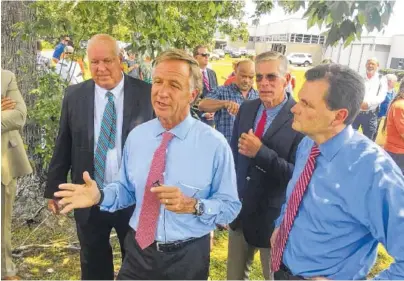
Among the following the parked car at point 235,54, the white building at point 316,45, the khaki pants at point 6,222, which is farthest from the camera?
the parked car at point 235,54

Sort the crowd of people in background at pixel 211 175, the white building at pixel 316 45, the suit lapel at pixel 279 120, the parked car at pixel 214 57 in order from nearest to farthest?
the crowd of people in background at pixel 211 175, the suit lapel at pixel 279 120, the white building at pixel 316 45, the parked car at pixel 214 57

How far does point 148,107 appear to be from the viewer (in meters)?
2.76

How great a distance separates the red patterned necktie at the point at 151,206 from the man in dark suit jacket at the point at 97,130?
0.77 m

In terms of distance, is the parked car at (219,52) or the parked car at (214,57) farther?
the parked car at (219,52)

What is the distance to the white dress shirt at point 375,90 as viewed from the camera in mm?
6410

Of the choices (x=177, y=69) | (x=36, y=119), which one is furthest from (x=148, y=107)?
(x=36, y=119)

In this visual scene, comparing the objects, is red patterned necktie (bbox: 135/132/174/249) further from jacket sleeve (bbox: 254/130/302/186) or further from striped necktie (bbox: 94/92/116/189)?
striped necktie (bbox: 94/92/116/189)

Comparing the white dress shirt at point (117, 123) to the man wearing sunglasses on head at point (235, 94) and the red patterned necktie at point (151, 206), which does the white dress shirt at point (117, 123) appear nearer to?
the red patterned necktie at point (151, 206)

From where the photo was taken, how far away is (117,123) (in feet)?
8.80

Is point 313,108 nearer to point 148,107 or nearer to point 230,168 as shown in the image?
point 230,168

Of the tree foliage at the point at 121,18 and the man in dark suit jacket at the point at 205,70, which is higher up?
the tree foliage at the point at 121,18

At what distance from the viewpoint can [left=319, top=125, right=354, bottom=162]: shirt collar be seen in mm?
1664

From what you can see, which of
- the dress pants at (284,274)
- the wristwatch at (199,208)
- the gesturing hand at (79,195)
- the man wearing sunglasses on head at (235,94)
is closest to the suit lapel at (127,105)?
the gesturing hand at (79,195)

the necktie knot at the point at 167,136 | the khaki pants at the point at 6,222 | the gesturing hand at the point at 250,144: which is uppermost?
the necktie knot at the point at 167,136
